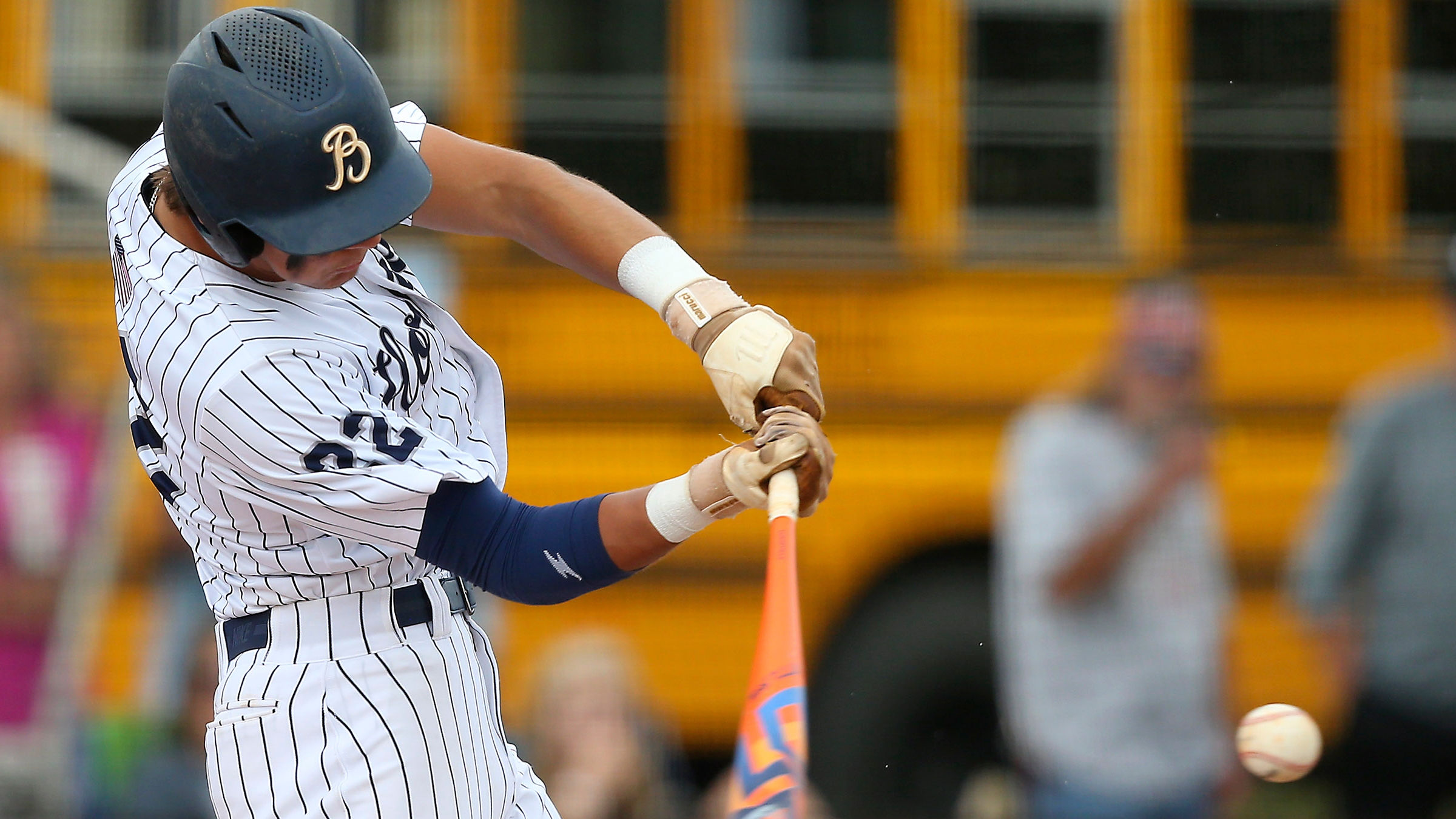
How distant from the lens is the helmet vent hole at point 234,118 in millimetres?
2322

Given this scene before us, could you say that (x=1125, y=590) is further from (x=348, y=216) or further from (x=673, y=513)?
(x=348, y=216)

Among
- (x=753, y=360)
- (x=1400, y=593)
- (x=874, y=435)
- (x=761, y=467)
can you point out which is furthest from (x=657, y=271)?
(x=874, y=435)

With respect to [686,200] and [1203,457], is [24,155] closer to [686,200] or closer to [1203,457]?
[686,200]

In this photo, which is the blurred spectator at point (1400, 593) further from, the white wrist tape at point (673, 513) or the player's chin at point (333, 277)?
the player's chin at point (333, 277)

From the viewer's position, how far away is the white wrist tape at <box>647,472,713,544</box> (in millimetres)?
2381

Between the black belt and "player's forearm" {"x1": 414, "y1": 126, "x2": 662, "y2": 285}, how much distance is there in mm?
602

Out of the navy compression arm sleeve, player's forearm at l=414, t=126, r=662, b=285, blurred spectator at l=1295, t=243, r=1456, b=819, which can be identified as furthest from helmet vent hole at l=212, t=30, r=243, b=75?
blurred spectator at l=1295, t=243, r=1456, b=819

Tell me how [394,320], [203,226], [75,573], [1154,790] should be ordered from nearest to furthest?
[203,226] < [394,320] < [1154,790] < [75,573]

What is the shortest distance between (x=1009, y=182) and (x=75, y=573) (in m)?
3.16

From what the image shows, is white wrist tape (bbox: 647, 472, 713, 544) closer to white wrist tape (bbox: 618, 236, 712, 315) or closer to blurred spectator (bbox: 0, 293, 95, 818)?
white wrist tape (bbox: 618, 236, 712, 315)

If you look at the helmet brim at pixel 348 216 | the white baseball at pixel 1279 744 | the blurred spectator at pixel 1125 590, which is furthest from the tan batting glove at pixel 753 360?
the blurred spectator at pixel 1125 590

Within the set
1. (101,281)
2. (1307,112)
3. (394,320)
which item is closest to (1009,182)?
(1307,112)

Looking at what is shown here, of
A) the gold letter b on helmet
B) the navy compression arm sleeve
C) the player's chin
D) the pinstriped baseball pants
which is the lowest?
the pinstriped baseball pants

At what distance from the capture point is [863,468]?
5828 millimetres
